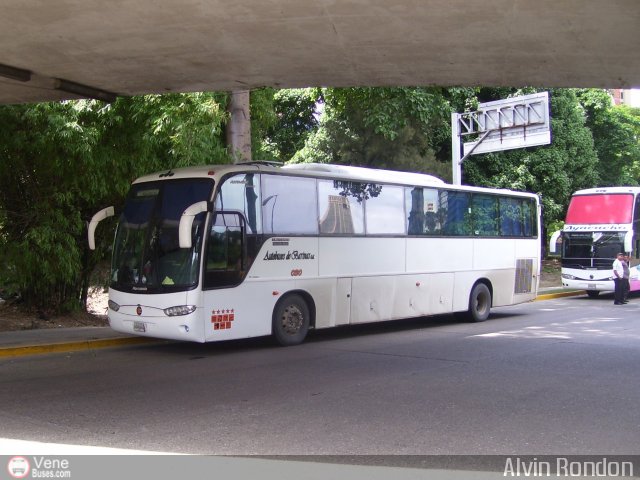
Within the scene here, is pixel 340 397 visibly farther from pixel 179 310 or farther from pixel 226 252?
pixel 226 252

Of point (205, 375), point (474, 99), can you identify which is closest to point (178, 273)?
point (205, 375)

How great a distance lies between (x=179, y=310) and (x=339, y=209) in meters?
4.13

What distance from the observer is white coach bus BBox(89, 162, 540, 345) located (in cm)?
1100

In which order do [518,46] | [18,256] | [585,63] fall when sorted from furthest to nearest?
[18,256] < [585,63] < [518,46]

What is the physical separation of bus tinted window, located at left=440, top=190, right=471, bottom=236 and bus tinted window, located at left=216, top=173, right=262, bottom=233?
18.1 feet

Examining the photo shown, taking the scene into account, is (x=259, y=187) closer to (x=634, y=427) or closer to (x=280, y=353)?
(x=280, y=353)

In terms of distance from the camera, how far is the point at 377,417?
7.25 meters

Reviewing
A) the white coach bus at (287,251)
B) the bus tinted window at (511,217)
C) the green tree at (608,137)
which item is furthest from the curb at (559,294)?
the green tree at (608,137)

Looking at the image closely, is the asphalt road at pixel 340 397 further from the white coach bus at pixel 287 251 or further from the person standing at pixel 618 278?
the person standing at pixel 618 278

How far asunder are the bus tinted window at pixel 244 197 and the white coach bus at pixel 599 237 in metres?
16.0

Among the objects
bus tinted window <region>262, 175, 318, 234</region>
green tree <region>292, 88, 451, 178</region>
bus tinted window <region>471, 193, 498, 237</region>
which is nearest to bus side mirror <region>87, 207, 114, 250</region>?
bus tinted window <region>262, 175, 318, 234</region>

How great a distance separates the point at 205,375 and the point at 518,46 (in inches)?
254

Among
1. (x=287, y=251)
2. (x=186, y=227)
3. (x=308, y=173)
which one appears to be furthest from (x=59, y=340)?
(x=308, y=173)

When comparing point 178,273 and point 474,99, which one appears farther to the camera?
point 474,99
